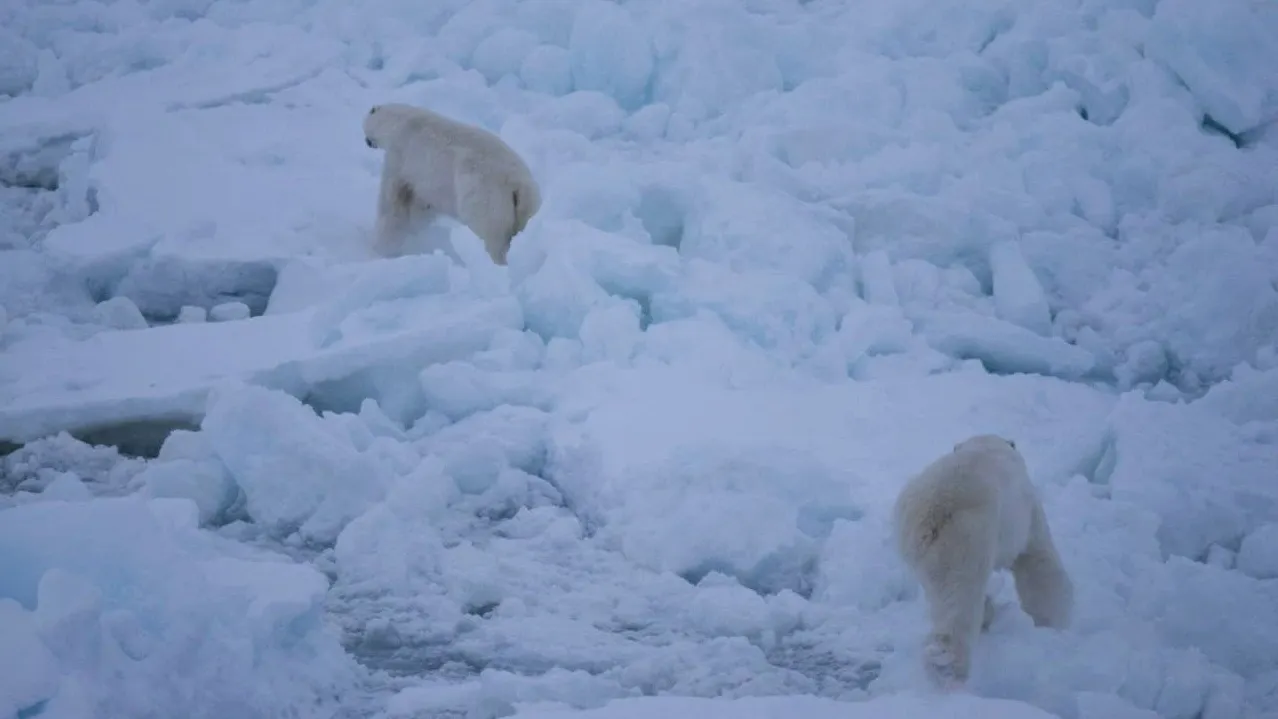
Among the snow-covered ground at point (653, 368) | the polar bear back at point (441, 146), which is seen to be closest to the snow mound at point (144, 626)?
the snow-covered ground at point (653, 368)

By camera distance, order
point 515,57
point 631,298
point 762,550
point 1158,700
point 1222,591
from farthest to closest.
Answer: point 515,57
point 631,298
point 762,550
point 1222,591
point 1158,700

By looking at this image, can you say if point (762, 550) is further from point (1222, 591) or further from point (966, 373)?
point (966, 373)

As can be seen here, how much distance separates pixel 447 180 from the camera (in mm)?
4910

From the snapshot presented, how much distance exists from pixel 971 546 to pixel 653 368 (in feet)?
5.74

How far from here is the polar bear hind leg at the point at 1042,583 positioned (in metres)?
2.91

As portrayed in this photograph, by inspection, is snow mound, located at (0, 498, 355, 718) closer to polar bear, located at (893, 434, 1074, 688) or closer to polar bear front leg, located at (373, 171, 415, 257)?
polar bear, located at (893, 434, 1074, 688)

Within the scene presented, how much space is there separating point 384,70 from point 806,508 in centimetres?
521

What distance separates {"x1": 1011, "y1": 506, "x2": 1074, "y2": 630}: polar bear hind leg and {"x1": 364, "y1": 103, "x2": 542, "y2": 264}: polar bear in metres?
2.42

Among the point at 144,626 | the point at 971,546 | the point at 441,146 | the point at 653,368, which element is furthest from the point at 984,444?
the point at 441,146

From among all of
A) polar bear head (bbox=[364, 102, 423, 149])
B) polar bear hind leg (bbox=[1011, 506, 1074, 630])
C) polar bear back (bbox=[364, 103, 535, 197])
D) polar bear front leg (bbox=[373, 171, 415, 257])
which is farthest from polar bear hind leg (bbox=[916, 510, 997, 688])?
polar bear head (bbox=[364, 102, 423, 149])

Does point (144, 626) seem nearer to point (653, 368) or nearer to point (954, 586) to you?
point (954, 586)

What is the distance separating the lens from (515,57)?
7.32 m

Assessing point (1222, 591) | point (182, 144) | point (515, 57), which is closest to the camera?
point (1222, 591)

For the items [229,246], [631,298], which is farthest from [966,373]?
[229,246]
